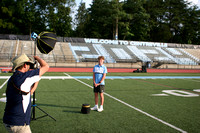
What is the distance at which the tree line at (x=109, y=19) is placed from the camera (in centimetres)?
4794

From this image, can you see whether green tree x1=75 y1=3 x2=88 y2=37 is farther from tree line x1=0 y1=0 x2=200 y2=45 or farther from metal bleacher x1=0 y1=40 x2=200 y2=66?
metal bleacher x1=0 y1=40 x2=200 y2=66

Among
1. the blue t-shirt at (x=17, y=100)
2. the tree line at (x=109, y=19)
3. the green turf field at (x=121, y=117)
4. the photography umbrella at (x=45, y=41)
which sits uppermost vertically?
the tree line at (x=109, y=19)

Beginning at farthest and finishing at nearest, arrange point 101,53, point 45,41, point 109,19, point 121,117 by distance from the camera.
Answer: point 109,19, point 101,53, point 121,117, point 45,41

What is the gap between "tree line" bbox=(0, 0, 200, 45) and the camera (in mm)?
47938

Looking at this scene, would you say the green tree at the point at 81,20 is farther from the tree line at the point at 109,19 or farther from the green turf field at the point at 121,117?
the green turf field at the point at 121,117

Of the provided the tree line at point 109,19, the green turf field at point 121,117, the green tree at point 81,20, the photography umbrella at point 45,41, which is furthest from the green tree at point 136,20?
the photography umbrella at point 45,41

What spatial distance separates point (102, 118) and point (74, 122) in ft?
2.94

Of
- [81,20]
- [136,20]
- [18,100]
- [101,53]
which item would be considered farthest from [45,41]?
[81,20]

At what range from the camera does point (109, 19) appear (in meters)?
52.2

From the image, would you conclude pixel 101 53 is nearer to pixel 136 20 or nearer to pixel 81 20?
pixel 136 20

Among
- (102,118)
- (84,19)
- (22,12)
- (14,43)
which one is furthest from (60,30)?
(102,118)

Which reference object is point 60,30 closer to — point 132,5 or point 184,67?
point 132,5

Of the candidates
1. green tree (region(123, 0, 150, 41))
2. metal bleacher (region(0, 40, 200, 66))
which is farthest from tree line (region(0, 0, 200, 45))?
metal bleacher (region(0, 40, 200, 66))

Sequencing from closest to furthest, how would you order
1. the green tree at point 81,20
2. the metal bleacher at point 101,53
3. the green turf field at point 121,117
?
1. the green turf field at point 121,117
2. the metal bleacher at point 101,53
3. the green tree at point 81,20
